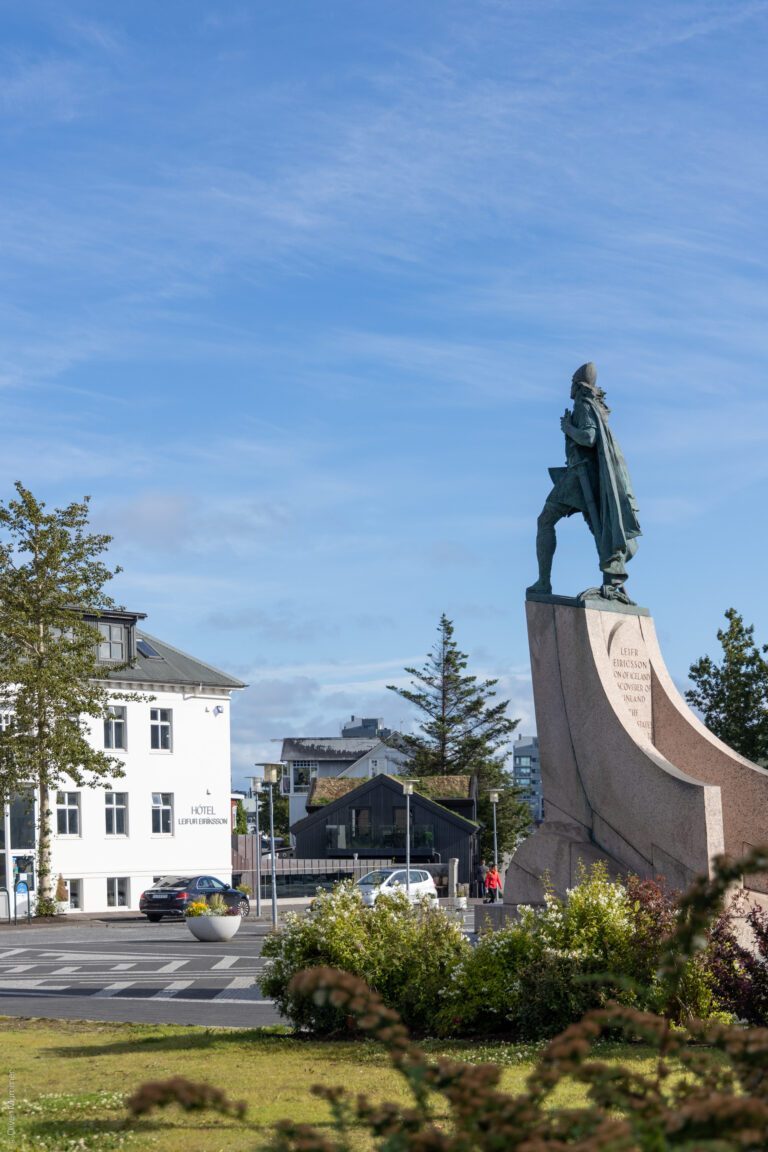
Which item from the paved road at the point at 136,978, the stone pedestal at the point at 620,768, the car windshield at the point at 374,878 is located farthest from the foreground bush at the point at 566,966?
the car windshield at the point at 374,878

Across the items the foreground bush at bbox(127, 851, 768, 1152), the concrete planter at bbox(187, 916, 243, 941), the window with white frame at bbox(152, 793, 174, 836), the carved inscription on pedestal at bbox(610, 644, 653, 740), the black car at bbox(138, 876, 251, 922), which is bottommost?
the black car at bbox(138, 876, 251, 922)

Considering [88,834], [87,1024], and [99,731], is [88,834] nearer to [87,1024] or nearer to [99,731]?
[99,731]

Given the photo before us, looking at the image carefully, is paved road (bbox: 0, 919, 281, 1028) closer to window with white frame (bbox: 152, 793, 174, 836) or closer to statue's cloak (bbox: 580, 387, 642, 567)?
statue's cloak (bbox: 580, 387, 642, 567)

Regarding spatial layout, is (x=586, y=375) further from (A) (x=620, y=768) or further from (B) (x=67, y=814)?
(B) (x=67, y=814)

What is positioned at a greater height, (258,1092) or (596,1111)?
(596,1111)

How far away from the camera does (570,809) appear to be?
50.9ft

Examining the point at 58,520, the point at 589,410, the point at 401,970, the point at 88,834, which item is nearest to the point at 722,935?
the point at 401,970

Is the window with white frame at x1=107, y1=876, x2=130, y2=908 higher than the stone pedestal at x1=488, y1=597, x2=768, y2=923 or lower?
lower

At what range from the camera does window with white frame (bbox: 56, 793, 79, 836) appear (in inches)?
2020

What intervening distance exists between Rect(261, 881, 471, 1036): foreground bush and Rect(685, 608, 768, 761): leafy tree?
22.1 metres

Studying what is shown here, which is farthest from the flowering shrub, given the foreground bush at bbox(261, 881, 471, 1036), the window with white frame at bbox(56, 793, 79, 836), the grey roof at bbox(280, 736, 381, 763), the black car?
the grey roof at bbox(280, 736, 381, 763)

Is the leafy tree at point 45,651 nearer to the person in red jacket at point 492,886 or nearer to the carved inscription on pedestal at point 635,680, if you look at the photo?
the person in red jacket at point 492,886

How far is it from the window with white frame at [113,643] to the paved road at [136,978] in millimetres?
22447

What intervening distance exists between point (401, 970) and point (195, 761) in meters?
45.1
